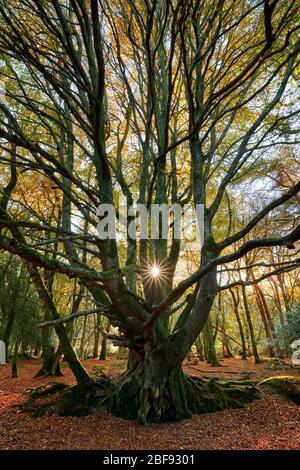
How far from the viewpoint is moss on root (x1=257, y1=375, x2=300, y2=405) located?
5.83m

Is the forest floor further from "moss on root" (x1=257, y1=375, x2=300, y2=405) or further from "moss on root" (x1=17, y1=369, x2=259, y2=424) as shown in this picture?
"moss on root" (x1=257, y1=375, x2=300, y2=405)

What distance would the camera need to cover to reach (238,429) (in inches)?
164

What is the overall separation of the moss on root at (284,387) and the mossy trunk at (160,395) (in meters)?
1.03

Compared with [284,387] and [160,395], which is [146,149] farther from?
[284,387]

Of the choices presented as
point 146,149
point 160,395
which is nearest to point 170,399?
point 160,395

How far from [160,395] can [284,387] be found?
Result: 10.9 feet

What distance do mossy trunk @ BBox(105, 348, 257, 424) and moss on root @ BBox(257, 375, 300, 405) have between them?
40.5 inches

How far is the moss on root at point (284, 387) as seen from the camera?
19.1ft

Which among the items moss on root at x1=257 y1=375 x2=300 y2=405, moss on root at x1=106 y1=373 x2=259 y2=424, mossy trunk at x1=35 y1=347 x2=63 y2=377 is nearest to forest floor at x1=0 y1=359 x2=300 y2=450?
moss on root at x1=106 y1=373 x2=259 y2=424

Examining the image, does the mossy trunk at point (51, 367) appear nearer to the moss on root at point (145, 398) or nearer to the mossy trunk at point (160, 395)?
the moss on root at point (145, 398)

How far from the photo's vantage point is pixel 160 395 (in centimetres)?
461

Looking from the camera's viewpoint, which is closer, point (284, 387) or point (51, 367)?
point (284, 387)
